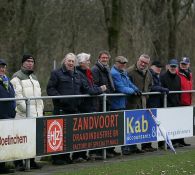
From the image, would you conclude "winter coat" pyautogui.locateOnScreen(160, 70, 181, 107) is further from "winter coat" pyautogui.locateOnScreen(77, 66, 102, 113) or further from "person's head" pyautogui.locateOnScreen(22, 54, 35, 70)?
"person's head" pyautogui.locateOnScreen(22, 54, 35, 70)

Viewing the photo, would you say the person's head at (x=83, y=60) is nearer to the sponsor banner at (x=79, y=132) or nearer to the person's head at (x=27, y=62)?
the sponsor banner at (x=79, y=132)

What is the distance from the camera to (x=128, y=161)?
14.3 m

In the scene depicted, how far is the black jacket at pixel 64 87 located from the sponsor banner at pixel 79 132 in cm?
25

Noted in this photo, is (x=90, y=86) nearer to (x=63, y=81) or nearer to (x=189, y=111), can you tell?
(x=63, y=81)

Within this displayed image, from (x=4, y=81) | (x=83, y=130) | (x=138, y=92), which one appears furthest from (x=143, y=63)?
(x=4, y=81)

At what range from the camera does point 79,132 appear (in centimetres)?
1394

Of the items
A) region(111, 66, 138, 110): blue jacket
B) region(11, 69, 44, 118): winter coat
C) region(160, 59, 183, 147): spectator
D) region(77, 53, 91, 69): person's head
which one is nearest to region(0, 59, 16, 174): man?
region(11, 69, 44, 118): winter coat

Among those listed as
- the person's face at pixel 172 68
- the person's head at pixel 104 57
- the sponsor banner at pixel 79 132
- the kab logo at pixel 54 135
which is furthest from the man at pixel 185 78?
the kab logo at pixel 54 135

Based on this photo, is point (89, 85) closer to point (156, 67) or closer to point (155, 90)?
point (155, 90)

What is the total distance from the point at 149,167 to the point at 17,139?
255cm

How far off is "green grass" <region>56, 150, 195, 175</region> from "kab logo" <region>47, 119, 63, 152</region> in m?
0.69

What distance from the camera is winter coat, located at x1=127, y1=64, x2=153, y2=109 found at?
1566 centimetres

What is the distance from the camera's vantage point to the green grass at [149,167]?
40.1 ft

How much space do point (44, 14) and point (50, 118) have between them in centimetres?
1814
